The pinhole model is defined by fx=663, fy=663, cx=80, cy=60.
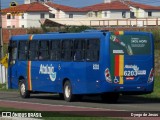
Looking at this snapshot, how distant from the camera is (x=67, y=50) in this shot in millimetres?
27984

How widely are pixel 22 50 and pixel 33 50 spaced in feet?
4.10

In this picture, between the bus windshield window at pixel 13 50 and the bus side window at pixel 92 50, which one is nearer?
the bus side window at pixel 92 50

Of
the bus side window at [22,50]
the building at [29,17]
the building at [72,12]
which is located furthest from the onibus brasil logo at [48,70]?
the building at [29,17]

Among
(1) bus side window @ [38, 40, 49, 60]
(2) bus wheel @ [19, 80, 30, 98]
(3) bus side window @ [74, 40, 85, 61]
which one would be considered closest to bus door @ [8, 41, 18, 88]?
(2) bus wheel @ [19, 80, 30, 98]

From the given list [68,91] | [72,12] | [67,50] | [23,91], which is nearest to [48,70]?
[67,50]

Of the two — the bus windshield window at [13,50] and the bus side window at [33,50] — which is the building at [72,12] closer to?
the bus windshield window at [13,50]

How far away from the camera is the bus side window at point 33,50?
30.5 meters

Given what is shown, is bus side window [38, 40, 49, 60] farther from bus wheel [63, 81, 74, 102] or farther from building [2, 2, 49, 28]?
building [2, 2, 49, 28]

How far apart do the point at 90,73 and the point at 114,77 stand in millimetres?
1183

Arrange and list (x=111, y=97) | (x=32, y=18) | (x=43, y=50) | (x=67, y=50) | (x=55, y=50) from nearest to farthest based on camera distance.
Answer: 1. (x=111, y=97)
2. (x=67, y=50)
3. (x=55, y=50)
4. (x=43, y=50)
5. (x=32, y=18)

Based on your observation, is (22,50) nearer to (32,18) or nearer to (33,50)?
(33,50)

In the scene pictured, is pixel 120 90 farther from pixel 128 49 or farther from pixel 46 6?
pixel 46 6

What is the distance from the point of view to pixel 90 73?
2638 centimetres

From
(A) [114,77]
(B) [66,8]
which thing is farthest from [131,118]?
(B) [66,8]
